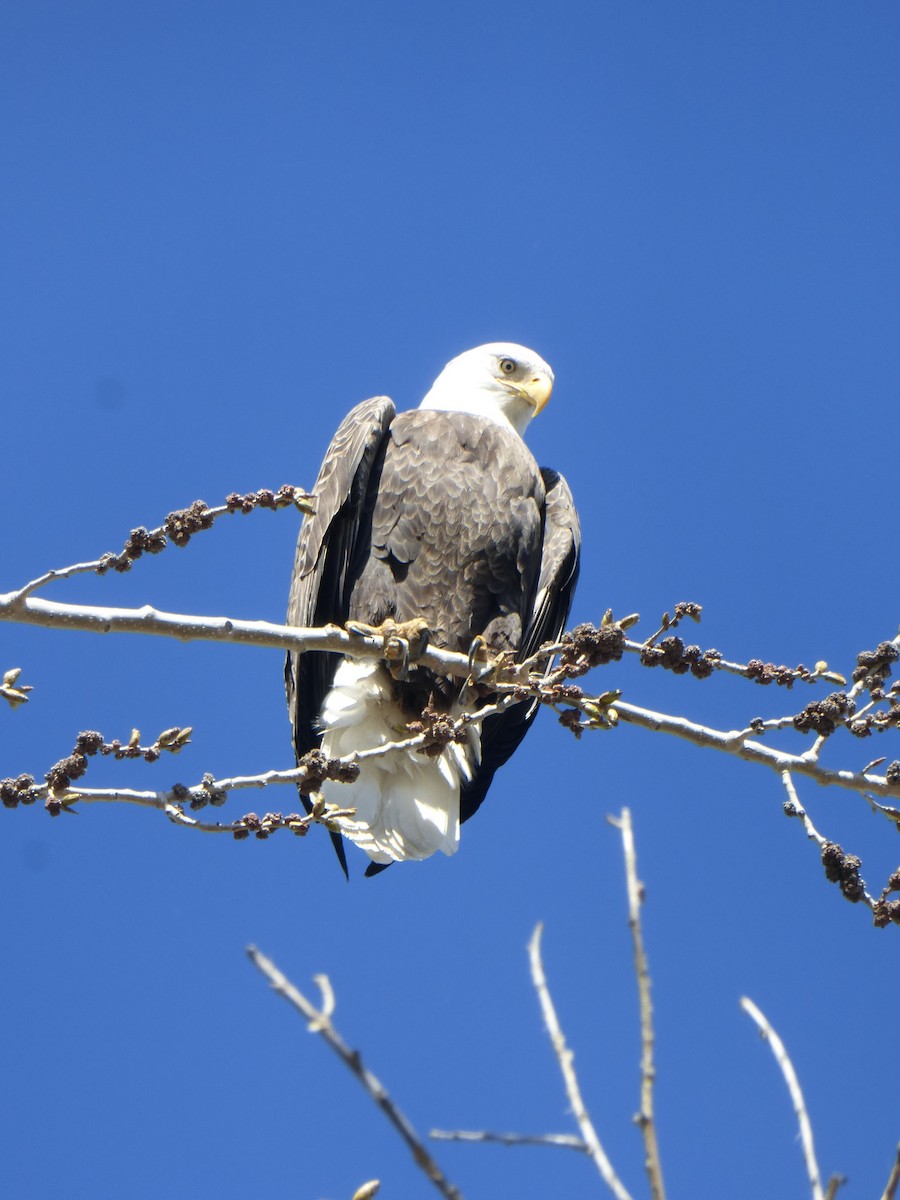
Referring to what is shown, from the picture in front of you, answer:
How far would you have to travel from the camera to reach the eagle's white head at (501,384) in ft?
20.1

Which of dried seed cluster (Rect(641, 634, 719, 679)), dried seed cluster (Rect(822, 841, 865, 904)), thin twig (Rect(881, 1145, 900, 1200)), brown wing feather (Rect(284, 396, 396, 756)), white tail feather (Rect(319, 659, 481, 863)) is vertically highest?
brown wing feather (Rect(284, 396, 396, 756))

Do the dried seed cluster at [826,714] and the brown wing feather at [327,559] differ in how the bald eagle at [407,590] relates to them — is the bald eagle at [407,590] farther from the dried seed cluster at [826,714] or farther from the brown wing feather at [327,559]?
the dried seed cluster at [826,714]

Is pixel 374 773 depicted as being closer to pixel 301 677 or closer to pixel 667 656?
pixel 301 677

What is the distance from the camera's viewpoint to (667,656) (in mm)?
3244

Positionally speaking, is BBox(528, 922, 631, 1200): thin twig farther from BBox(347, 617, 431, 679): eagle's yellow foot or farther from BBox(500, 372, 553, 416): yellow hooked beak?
BBox(500, 372, 553, 416): yellow hooked beak

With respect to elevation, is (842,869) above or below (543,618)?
below

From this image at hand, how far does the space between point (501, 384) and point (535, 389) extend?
0.52 feet

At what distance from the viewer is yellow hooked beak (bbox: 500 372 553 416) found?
20.4ft

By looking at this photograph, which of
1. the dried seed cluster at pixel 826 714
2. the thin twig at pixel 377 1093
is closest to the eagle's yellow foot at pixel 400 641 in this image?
the dried seed cluster at pixel 826 714

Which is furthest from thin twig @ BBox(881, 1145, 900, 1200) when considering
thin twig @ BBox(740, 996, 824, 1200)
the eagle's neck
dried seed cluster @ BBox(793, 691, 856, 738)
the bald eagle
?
the eagle's neck

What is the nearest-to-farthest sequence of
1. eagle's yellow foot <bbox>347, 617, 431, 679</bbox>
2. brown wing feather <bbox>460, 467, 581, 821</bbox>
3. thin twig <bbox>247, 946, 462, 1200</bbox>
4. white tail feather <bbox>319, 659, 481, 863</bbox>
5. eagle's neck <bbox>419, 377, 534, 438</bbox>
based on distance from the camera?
1. thin twig <bbox>247, 946, 462, 1200</bbox>
2. eagle's yellow foot <bbox>347, 617, 431, 679</bbox>
3. white tail feather <bbox>319, 659, 481, 863</bbox>
4. brown wing feather <bbox>460, 467, 581, 821</bbox>
5. eagle's neck <bbox>419, 377, 534, 438</bbox>

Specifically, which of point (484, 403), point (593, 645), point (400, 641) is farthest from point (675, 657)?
point (484, 403)

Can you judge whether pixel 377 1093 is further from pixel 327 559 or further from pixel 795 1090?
pixel 327 559

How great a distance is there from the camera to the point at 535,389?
6262mm
